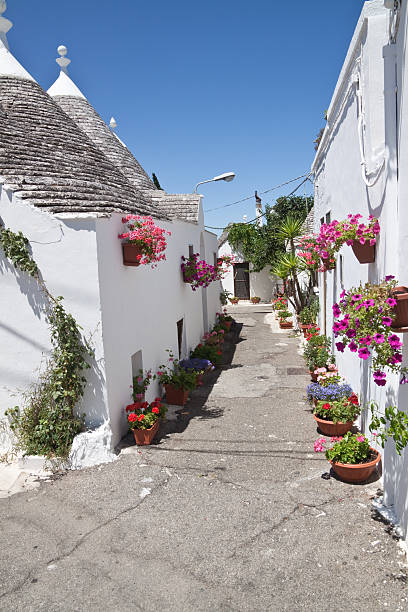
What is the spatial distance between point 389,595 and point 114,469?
11.8 feet

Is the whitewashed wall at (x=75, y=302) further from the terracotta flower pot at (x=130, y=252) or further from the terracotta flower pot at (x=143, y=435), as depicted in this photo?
the terracotta flower pot at (x=143, y=435)

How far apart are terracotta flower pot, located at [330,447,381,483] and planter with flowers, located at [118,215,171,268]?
4064mm

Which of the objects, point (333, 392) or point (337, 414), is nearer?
point (337, 414)

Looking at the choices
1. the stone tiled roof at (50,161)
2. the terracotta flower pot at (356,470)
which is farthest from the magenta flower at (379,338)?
the stone tiled roof at (50,161)

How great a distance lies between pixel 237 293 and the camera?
90.7 feet

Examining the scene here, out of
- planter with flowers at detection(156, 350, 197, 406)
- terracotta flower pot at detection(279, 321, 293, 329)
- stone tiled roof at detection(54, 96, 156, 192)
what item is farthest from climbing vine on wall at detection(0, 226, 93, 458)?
terracotta flower pot at detection(279, 321, 293, 329)

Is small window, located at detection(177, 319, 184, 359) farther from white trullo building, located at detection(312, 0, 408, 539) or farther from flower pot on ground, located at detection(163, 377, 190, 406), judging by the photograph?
white trullo building, located at detection(312, 0, 408, 539)

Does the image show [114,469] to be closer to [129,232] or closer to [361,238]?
[129,232]

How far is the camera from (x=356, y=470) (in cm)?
510

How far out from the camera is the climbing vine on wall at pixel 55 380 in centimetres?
584

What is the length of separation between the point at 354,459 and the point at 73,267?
14.2ft

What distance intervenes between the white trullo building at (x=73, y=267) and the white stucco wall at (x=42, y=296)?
0.01 metres

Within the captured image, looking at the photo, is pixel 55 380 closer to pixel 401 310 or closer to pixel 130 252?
pixel 130 252

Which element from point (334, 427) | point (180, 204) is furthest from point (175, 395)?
point (180, 204)
